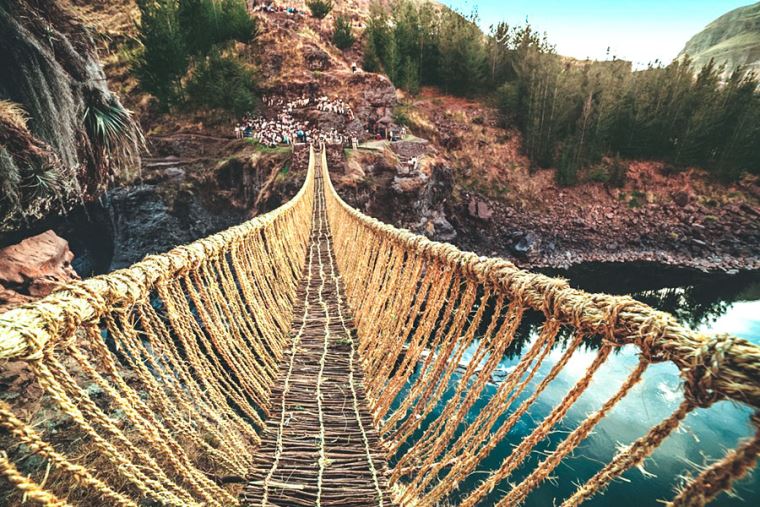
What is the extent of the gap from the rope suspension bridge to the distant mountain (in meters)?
62.8

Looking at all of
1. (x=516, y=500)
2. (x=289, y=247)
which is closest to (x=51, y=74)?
(x=289, y=247)

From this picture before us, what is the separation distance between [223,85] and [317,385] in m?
17.2

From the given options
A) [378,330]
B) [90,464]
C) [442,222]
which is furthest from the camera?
[442,222]

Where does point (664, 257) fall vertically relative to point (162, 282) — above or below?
below

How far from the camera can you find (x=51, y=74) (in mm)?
3152

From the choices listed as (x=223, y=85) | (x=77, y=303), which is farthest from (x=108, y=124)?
(x=223, y=85)

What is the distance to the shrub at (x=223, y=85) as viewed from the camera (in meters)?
15.1

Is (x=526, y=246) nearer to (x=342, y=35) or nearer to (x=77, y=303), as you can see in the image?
(x=77, y=303)

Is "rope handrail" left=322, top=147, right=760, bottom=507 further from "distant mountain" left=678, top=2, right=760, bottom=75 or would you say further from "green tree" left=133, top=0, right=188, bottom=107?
"distant mountain" left=678, top=2, right=760, bottom=75

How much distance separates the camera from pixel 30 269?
13.4 feet

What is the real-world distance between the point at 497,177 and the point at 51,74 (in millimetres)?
18213

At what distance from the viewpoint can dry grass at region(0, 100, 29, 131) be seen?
9.25 ft

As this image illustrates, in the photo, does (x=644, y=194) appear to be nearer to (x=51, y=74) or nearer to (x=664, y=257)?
(x=664, y=257)

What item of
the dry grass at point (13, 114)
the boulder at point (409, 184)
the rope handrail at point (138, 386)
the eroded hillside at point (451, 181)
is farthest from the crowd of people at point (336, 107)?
the rope handrail at point (138, 386)
